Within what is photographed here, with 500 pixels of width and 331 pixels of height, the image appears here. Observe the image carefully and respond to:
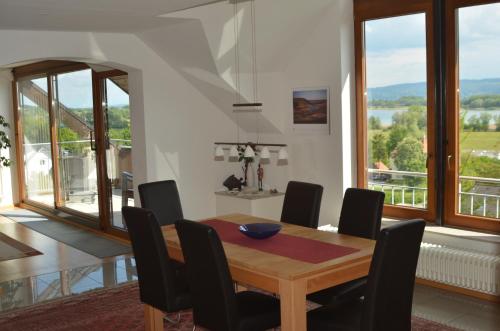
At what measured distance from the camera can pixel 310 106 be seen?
6461 millimetres

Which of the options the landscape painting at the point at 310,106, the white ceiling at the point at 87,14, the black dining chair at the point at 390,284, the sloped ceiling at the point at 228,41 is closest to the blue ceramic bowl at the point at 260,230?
the black dining chair at the point at 390,284

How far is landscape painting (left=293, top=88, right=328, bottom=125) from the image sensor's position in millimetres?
6316

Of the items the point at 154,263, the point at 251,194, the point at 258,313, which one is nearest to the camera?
the point at 258,313

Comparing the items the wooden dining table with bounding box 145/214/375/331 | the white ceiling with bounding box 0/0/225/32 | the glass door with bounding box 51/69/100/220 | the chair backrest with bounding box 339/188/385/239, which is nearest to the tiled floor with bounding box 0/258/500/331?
the chair backrest with bounding box 339/188/385/239

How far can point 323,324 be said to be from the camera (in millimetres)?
Result: 3430

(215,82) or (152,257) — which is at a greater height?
(215,82)

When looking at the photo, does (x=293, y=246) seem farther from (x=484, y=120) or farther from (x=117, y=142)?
(x=117, y=142)

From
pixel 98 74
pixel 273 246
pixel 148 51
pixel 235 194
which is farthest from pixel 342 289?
pixel 98 74

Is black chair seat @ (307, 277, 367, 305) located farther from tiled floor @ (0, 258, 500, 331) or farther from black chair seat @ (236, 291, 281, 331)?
tiled floor @ (0, 258, 500, 331)

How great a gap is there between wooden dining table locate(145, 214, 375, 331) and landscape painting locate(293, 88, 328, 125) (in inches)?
97.5

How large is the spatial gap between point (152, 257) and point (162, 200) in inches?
51.6

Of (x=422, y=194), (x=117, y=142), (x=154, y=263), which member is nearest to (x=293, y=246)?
(x=154, y=263)

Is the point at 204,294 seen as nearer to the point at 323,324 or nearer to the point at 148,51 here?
the point at 323,324

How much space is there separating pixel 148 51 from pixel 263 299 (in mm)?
3763
